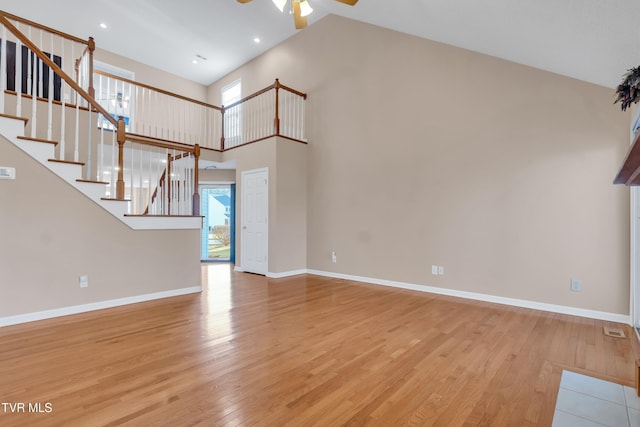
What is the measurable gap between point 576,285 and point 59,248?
19.2 feet

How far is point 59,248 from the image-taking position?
328cm

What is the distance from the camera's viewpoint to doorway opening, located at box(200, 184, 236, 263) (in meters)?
8.05

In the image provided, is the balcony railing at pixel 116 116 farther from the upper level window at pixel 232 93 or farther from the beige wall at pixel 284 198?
the upper level window at pixel 232 93

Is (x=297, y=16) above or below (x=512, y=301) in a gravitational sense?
above

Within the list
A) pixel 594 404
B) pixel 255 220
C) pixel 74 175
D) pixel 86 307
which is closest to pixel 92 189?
pixel 74 175

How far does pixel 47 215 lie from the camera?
3.23 m

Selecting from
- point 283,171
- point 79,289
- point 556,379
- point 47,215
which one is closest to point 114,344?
point 79,289

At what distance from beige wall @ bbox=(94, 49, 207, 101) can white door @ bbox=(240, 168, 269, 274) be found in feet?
13.6

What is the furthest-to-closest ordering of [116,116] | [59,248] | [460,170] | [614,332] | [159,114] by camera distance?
[159,114] → [116,116] → [460,170] → [59,248] → [614,332]

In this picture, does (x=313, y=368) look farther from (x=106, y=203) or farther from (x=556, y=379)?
(x=106, y=203)

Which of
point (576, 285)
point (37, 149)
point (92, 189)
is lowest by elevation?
point (576, 285)

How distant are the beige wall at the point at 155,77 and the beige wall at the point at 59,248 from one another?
532 centimetres

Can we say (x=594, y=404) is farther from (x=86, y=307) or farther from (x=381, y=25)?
(x=381, y=25)

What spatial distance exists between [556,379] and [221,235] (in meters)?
7.65
